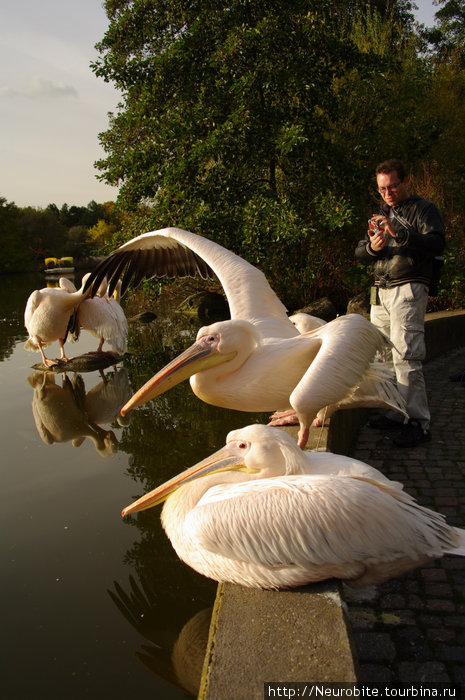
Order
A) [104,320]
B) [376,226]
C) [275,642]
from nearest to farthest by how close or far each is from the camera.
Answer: [275,642] < [376,226] < [104,320]

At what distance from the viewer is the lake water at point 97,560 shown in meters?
1.70

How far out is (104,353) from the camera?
6770 millimetres

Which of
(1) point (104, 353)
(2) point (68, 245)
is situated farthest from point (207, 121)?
(2) point (68, 245)

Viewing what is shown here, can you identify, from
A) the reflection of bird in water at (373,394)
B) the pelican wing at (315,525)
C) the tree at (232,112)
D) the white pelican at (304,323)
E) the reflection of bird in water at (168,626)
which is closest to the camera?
the pelican wing at (315,525)

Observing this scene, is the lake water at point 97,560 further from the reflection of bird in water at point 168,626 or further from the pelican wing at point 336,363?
the pelican wing at point 336,363

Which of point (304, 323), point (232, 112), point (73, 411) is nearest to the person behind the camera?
point (304, 323)

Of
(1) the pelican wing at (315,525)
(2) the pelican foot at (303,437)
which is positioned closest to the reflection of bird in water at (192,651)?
(1) the pelican wing at (315,525)

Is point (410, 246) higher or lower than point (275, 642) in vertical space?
higher

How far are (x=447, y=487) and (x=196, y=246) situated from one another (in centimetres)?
213

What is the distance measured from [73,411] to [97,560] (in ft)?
8.48

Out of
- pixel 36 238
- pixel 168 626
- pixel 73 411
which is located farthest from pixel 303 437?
pixel 36 238

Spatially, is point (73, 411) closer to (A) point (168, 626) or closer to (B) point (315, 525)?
(A) point (168, 626)

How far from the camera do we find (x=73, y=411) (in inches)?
185

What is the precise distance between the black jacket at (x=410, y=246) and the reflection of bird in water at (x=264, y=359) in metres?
0.73
